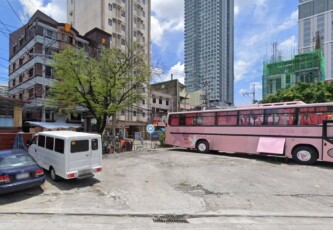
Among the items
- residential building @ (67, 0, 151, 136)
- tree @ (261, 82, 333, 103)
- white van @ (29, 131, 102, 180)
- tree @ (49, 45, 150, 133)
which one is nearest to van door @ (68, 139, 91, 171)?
white van @ (29, 131, 102, 180)

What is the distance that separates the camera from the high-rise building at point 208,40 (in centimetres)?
3878

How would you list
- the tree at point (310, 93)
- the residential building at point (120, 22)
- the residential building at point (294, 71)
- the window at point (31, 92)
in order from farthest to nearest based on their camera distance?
the residential building at point (294, 71) < the residential building at point (120, 22) < the window at point (31, 92) < the tree at point (310, 93)

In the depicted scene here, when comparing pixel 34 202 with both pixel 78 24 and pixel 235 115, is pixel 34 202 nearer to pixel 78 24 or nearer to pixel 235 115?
pixel 235 115

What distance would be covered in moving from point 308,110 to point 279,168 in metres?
3.73

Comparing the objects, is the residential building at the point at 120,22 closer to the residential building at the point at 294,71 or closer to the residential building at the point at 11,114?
the residential building at the point at 11,114

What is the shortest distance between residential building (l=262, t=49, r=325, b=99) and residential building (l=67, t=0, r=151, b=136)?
25.9m

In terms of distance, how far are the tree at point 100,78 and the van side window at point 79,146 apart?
838 cm

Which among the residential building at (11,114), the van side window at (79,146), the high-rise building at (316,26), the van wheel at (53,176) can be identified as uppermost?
the high-rise building at (316,26)

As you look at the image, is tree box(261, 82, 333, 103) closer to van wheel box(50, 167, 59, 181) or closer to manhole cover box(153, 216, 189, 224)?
manhole cover box(153, 216, 189, 224)

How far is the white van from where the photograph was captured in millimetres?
8469

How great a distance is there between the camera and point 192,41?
4072 centimetres

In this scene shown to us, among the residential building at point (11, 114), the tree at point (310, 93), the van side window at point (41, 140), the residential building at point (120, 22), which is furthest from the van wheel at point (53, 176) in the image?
the residential building at point (120, 22)

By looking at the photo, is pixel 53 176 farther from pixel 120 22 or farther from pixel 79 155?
pixel 120 22

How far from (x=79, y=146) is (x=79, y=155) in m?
0.34
